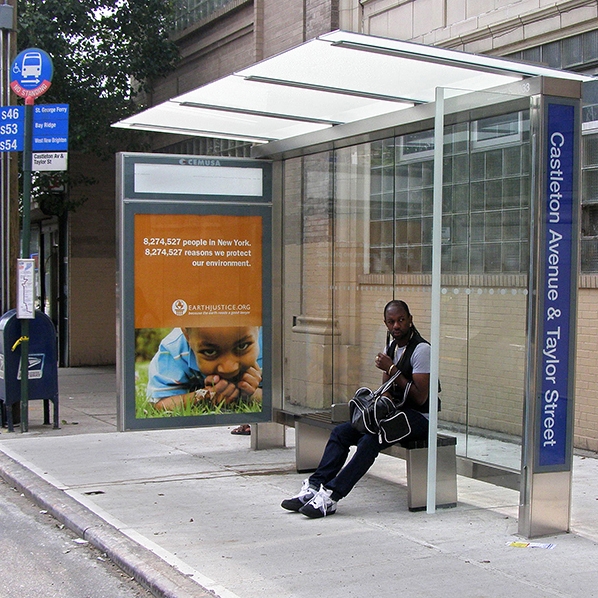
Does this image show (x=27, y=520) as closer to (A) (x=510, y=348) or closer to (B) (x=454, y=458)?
(B) (x=454, y=458)

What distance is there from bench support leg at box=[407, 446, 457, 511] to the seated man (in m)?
0.16

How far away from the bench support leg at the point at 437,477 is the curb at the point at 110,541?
1974 mm

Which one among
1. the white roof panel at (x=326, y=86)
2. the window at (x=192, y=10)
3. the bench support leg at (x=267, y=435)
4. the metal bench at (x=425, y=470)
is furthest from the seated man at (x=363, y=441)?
the window at (x=192, y=10)

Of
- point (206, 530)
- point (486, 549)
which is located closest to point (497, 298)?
point (486, 549)

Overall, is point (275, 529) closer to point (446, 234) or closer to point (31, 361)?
point (446, 234)

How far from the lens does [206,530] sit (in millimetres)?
6387

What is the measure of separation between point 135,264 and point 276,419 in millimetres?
2019

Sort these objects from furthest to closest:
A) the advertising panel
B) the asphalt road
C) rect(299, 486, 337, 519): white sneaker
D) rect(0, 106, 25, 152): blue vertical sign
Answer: rect(0, 106, 25, 152): blue vertical sign
the advertising panel
rect(299, 486, 337, 519): white sneaker
the asphalt road

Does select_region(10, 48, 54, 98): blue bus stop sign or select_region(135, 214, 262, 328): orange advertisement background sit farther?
select_region(10, 48, 54, 98): blue bus stop sign

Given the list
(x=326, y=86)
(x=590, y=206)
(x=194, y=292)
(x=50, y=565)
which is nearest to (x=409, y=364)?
(x=326, y=86)

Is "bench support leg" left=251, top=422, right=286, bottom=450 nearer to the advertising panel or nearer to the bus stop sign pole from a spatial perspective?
the advertising panel

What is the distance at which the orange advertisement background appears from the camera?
→ 8617 millimetres

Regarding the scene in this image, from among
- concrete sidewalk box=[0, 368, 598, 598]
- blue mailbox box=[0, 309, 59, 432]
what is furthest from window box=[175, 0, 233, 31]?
concrete sidewalk box=[0, 368, 598, 598]

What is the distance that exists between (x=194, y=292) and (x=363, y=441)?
2.81 m
